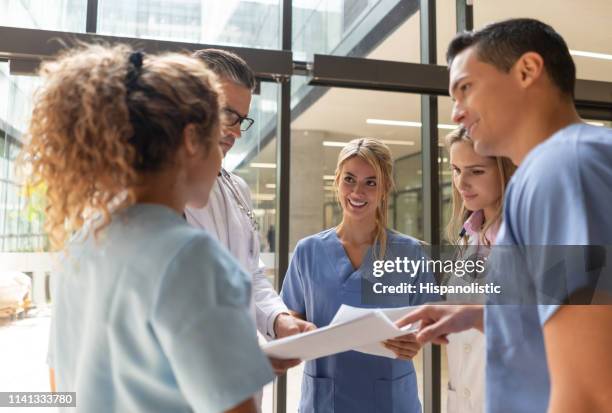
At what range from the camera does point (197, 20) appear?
98.9 inches

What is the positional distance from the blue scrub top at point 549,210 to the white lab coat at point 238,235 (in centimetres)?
67

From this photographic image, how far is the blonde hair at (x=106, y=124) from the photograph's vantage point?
60cm

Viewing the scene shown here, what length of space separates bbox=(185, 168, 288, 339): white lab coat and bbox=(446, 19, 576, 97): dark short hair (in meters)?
0.75

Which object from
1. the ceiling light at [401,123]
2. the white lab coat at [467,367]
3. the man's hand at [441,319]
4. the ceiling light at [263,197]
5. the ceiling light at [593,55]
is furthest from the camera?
the ceiling light at [593,55]

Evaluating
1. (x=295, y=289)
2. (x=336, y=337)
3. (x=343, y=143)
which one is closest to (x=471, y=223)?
(x=295, y=289)

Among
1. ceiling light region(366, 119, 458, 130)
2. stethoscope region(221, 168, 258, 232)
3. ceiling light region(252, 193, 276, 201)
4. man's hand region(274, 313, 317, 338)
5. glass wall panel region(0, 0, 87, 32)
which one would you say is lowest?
man's hand region(274, 313, 317, 338)

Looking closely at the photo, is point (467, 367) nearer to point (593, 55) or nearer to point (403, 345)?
point (403, 345)

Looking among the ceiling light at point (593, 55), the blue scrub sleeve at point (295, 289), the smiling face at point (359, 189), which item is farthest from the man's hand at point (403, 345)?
the ceiling light at point (593, 55)

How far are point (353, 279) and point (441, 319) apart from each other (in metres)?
0.71

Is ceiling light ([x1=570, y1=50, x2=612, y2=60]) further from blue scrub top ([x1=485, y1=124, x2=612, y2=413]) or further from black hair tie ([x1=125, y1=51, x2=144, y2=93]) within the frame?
black hair tie ([x1=125, y1=51, x2=144, y2=93])

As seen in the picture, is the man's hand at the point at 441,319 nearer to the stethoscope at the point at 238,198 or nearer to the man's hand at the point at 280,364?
the man's hand at the point at 280,364

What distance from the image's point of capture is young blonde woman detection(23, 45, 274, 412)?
546 mm

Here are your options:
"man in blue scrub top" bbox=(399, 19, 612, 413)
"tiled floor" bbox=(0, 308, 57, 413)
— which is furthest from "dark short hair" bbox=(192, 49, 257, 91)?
"tiled floor" bbox=(0, 308, 57, 413)

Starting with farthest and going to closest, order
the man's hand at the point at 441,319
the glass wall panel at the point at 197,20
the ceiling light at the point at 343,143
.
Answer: the ceiling light at the point at 343,143 < the glass wall panel at the point at 197,20 < the man's hand at the point at 441,319
